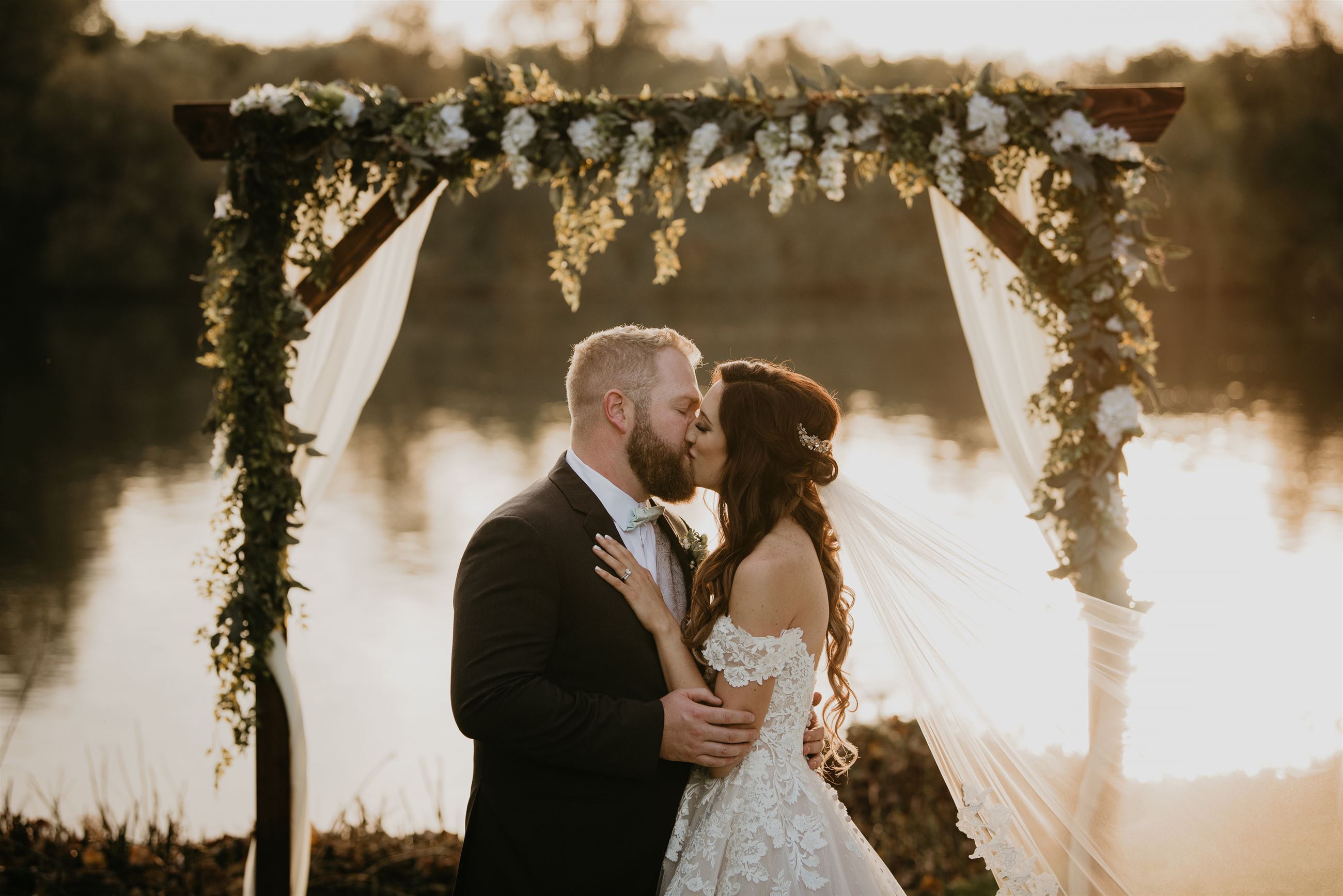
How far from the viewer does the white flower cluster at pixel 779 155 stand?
3.69 metres

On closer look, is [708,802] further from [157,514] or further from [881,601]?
[157,514]

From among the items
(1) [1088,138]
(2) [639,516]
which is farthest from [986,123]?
(2) [639,516]

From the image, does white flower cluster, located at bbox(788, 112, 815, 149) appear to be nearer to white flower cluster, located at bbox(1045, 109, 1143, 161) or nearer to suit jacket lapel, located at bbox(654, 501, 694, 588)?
white flower cluster, located at bbox(1045, 109, 1143, 161)

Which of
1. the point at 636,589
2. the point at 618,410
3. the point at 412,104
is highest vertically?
the point at 412,104

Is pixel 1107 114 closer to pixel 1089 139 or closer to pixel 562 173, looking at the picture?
pixel 1089 139

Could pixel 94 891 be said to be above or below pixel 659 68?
below

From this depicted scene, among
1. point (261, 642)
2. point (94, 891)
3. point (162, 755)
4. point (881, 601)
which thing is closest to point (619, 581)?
point (881, 601)

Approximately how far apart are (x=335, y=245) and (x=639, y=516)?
174cm

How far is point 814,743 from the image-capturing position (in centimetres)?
312

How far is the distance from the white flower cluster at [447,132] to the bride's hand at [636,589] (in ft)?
5.25

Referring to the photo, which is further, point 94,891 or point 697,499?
point 697,499

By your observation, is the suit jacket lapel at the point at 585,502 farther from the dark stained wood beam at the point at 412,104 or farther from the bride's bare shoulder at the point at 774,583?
the dark stained wood beam at the point at 412,104

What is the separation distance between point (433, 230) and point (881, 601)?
109ft

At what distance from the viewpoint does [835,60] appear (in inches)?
1415
